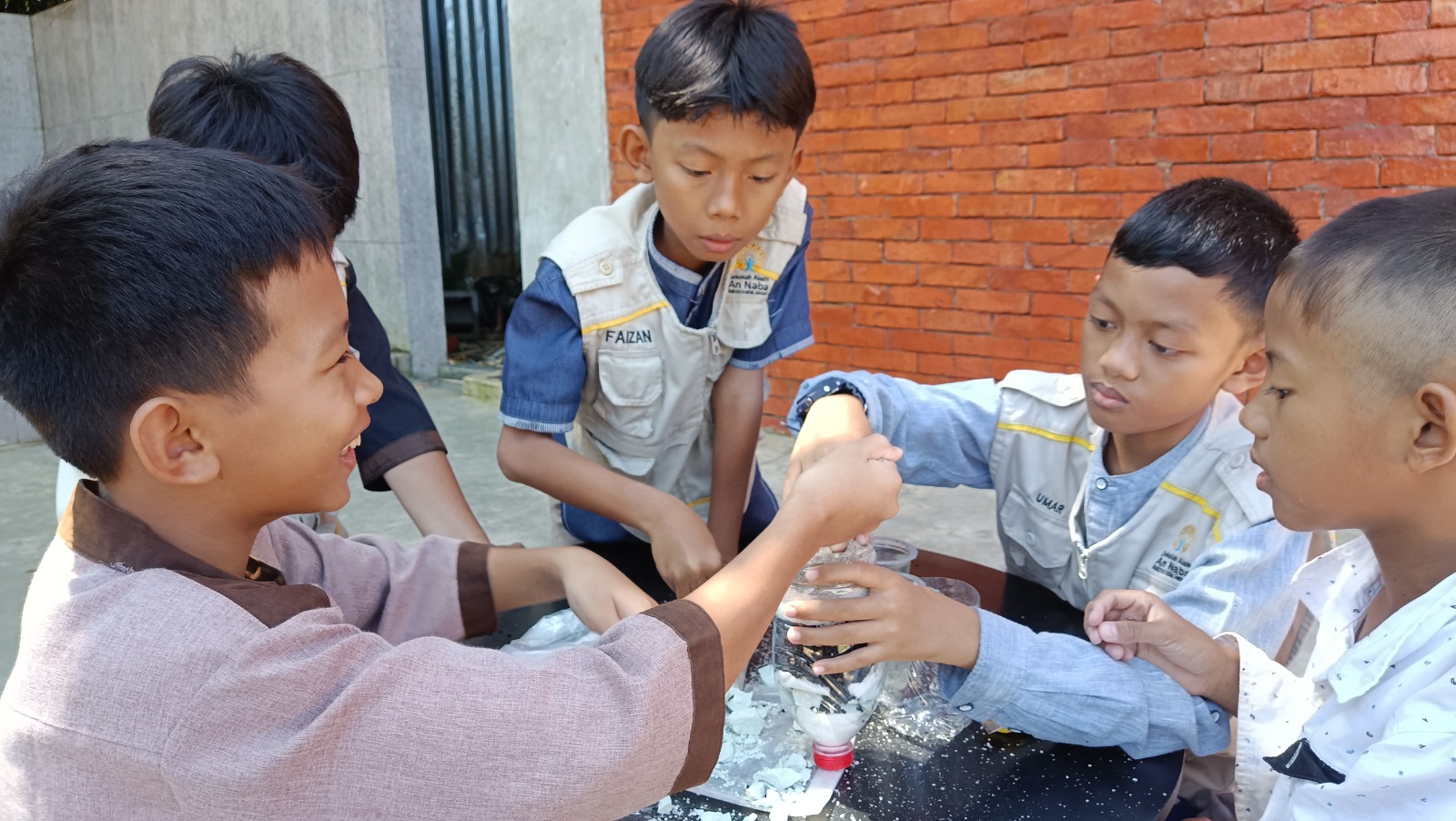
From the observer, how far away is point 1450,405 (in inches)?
40.4

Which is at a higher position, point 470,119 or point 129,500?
point 470,119

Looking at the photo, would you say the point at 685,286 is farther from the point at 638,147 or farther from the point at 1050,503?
the point at 1050,503

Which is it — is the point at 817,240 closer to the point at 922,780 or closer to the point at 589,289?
the point at 589,289

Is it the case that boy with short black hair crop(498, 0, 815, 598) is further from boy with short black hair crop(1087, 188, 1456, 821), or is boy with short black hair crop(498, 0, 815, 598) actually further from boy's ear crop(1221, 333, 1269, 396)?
boy's ear crop(1221, 333, 1269, 396)

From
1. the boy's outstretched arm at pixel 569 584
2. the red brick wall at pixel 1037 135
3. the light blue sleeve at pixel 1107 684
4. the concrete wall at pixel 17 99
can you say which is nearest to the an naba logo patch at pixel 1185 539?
the light blue sleeve at pixel 1107 684

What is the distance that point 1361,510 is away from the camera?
46.1 inches

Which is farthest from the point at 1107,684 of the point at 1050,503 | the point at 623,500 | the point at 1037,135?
the point at 1037,135

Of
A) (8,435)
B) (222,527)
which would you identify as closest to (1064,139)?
(222,527)

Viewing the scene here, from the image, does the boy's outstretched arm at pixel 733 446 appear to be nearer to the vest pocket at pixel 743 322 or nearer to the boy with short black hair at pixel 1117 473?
the vest pocket at pixel 743 322

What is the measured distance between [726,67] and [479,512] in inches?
120

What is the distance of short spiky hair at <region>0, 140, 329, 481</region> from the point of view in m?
0.90

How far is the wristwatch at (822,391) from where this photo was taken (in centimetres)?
187

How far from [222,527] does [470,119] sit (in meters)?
6.12

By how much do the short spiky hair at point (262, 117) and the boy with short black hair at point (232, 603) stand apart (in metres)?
0.65
